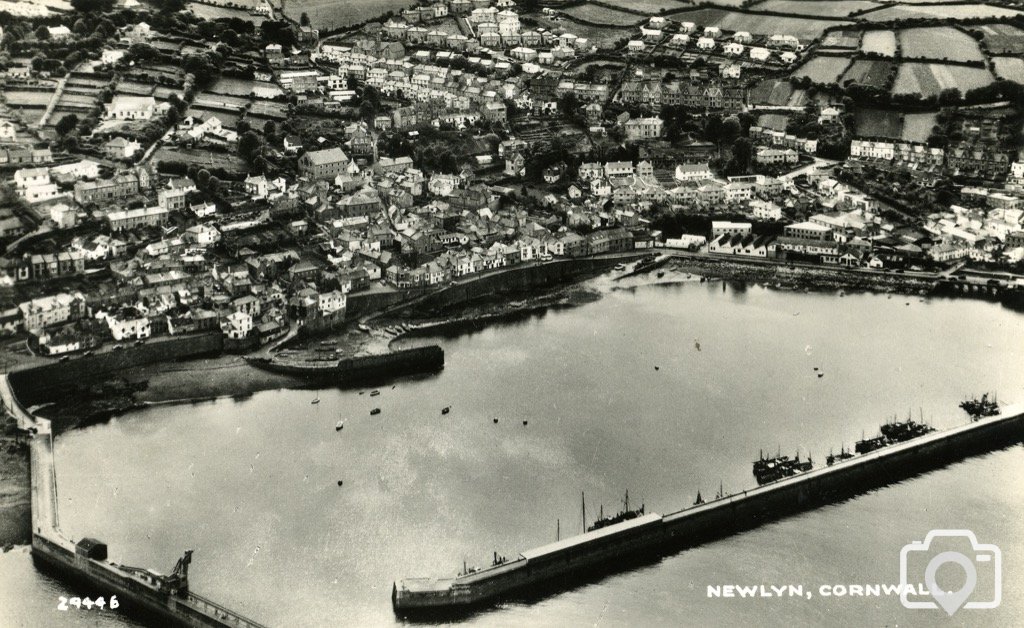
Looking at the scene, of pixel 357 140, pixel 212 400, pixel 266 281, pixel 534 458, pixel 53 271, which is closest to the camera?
pixel 534 458

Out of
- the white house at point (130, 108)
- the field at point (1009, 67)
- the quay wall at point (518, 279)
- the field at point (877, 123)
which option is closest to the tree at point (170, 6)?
the white house at point (130, 108)

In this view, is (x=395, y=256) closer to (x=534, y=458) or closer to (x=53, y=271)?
(x=53, y=271)

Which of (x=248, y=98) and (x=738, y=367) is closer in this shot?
(x=738, y=367)

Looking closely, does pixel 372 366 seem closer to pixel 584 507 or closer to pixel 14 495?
pixel 584 507

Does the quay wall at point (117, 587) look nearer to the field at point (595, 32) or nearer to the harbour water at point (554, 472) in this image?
the harbour water at point (554, 472)

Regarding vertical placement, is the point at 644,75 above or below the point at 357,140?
above

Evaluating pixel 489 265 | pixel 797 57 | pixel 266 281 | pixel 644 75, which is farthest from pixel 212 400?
pixel 797 57

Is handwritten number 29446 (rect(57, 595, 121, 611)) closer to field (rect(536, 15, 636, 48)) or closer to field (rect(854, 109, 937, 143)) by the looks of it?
field (rect(854, 109, 937, 143))
